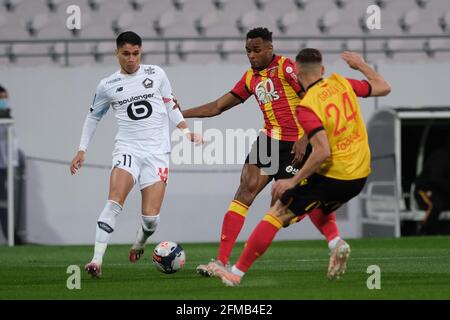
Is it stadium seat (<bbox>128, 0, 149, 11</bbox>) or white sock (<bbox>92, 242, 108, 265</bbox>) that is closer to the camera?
white sock (<bbox>92, 242, 108, 265</bbox>)

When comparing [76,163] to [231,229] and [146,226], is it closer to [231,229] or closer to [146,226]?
[146,226]

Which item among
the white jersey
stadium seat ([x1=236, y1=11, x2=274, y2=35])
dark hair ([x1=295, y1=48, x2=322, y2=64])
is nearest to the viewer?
dark hair ([x1=295, y1=48, x2=322, y2=64])

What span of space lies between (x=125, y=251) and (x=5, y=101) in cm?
410

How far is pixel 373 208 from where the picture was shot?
18.0m

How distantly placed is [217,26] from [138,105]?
9.94m

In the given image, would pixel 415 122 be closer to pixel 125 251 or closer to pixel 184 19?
pixel 184 19

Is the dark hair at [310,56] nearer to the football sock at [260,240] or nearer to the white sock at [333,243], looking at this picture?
the football sock at [260,240]

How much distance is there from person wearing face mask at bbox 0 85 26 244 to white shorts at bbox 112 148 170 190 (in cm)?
757

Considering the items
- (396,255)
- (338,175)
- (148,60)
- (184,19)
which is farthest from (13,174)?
(338,175)

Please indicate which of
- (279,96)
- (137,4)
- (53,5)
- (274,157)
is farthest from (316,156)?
(53,5)

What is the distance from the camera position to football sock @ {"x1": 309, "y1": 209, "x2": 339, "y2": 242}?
9.04 meters

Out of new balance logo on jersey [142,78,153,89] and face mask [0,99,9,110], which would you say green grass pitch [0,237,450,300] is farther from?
face mask [0,99,9,110]

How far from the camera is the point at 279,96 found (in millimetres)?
9961

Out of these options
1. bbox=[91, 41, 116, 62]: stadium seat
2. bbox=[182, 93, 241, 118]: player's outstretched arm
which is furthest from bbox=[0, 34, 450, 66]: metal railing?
bbox=[182, 93, 241, 118]: player's outstretched arm
